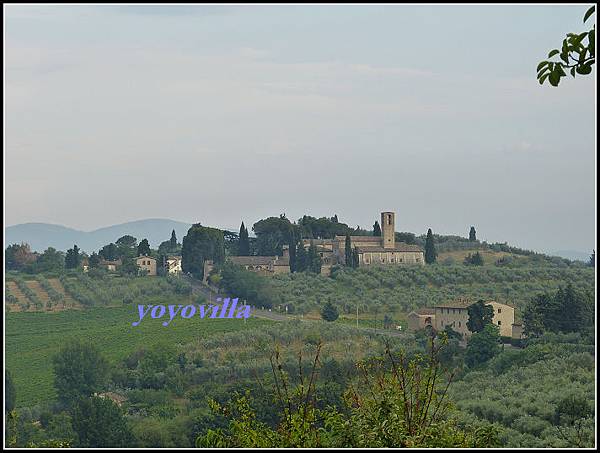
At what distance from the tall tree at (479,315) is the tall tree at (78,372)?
1166 centimetres

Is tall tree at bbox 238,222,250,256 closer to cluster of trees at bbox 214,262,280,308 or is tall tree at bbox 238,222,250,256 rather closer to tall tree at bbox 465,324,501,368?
cluster of trees at bbox 214,262,280,308

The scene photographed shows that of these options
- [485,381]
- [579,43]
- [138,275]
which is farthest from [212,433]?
[138,275]

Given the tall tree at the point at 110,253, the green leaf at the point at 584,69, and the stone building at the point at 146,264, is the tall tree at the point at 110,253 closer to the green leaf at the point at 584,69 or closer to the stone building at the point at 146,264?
the stone building at the point at 146,264

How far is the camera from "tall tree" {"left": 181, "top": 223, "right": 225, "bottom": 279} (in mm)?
42875

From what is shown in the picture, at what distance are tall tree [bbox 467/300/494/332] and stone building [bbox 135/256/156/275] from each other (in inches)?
684

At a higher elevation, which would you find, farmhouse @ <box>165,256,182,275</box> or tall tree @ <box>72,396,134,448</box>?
farmhouse @ <box>165,256,182,275</box>

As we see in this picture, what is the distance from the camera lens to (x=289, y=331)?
29.3 m

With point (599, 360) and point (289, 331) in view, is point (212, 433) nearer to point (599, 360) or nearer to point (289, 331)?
point (599, 360)

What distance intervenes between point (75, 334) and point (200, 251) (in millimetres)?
13151

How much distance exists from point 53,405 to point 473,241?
33.7 m

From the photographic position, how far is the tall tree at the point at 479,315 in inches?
1180

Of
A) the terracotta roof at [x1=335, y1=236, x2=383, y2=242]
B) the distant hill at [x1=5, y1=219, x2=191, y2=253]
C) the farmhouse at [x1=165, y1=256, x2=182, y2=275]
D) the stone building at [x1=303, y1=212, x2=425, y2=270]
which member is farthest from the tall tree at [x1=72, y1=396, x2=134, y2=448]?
the distant hill at [x1=5, y1=219, x2=191, y2=253]

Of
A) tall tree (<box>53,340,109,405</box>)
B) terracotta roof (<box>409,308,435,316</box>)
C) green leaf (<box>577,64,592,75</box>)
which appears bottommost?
tall tree (<box>53,340,109,405</box>)

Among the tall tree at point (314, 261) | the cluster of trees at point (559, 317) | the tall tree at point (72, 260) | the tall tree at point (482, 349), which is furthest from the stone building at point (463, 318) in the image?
the tall tree at point (72, 260)
